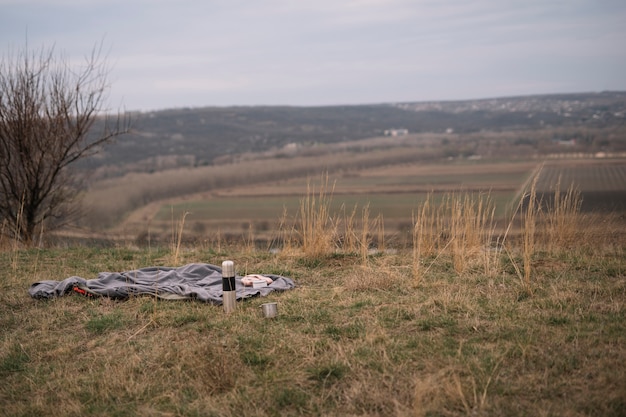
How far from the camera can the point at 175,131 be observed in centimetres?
8369

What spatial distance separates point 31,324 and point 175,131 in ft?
267

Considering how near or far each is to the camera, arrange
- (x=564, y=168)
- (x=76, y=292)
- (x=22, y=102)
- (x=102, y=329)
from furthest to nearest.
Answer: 1. (x=564, y=168)
2. (x=22, y=102)
3. (x=76, y=292)
4. (x=102, y=329)

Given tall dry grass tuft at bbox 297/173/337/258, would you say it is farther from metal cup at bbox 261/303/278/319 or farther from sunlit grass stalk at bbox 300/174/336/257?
metal cup at bbox 261/303/278/319

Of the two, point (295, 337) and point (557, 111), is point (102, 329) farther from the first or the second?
point (557, 111)

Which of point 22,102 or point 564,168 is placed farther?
point 564,168

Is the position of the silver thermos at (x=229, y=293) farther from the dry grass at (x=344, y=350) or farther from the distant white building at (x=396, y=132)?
the distant white building at (x=396, y=132)

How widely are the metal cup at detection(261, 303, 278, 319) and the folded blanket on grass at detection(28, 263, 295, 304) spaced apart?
22.3 inches

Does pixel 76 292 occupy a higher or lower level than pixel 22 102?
lower

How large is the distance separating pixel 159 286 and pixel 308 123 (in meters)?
99.3

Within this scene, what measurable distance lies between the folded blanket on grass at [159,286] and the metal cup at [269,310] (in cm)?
57

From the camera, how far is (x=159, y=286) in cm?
564

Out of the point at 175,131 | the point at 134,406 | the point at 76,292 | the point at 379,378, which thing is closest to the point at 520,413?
the point at 379,378

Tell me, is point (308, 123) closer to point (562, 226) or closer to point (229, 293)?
point (562, 226)

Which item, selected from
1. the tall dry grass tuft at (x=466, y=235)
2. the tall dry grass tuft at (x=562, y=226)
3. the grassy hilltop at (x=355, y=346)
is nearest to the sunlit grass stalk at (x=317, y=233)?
the grassy hilltop at (x=355, y=346)
